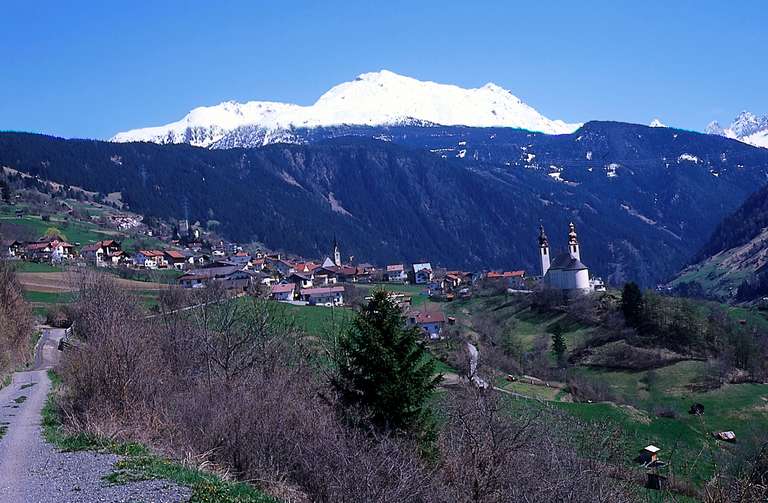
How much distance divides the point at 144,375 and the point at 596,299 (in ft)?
213

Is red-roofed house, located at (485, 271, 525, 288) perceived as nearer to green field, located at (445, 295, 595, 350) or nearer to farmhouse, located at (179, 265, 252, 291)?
green field, located at (445, 295, 595, 350)

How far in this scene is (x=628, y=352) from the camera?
62.2 m

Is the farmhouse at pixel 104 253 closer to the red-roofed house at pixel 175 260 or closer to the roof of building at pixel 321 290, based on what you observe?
the red-roofed house at pixel 175 260

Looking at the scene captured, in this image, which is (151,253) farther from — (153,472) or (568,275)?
(153,472)

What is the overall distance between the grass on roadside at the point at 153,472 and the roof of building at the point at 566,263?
78.9 metres

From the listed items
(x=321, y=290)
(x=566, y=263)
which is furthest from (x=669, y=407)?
(x=321, y=290)

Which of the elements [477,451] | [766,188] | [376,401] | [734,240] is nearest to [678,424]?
[376,401]

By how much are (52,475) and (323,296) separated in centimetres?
7483

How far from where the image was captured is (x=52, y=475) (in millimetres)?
14125

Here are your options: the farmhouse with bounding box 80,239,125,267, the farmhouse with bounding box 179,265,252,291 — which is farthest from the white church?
the farmhouse with bounding box 80,239,125,267

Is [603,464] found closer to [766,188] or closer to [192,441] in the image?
[192,441]

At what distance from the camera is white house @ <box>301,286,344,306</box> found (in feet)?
287

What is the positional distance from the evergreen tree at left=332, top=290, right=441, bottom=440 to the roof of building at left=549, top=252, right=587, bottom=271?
6974 centimetres

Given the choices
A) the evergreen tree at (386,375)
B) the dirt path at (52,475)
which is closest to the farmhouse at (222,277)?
the evergreen tree at (386,375)
